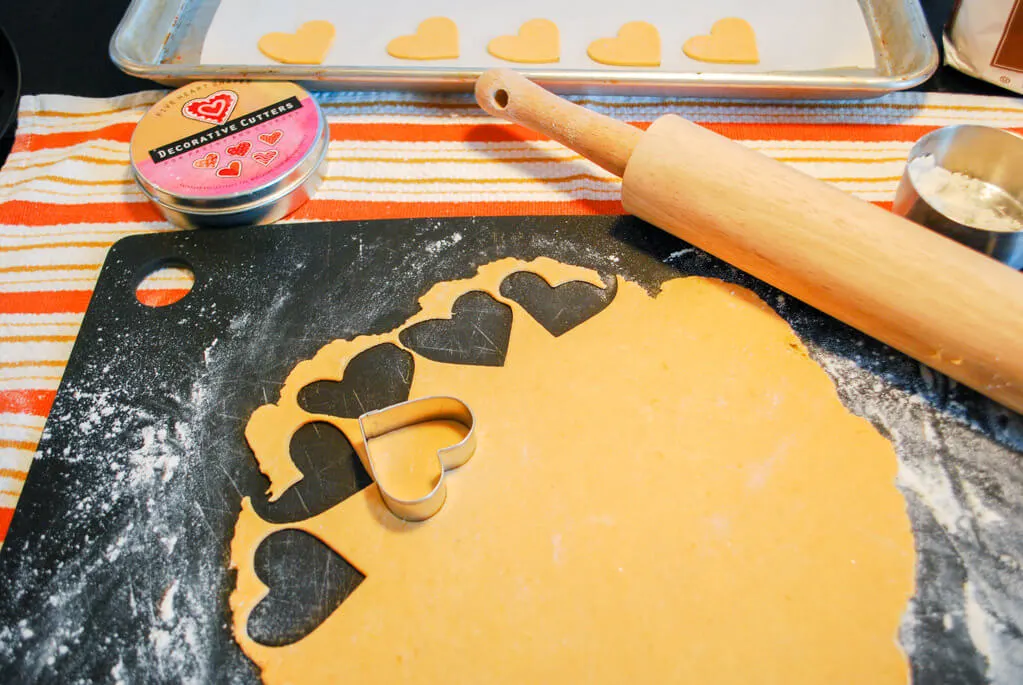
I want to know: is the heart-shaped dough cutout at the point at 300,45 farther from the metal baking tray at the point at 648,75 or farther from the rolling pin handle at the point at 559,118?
the rolling pin handle at the point at 559,118

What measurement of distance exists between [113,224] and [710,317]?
38.7 inches

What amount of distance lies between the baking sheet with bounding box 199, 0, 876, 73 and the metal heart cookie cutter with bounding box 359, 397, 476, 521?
2.27 feet

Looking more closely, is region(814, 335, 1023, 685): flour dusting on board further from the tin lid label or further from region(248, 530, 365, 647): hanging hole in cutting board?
the tin lid label

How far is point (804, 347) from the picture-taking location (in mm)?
1037

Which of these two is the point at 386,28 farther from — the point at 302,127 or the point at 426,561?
the point at 426,561

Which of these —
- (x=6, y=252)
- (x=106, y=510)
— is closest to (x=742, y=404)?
(x=106, y=510)

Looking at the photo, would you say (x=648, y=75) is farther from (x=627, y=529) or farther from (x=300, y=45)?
(x=627, y=529)

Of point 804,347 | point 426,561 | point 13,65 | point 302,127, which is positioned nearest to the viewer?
point 426,561

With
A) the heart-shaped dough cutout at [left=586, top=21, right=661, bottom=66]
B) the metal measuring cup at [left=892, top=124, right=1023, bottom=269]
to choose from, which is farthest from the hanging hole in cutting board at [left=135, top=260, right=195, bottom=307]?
the metal measuring cup at [left=892, top=124, right=1023, bottom=269]

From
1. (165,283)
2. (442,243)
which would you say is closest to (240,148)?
(165,283)

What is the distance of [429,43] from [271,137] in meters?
0.36

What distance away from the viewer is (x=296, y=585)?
0.90 meters

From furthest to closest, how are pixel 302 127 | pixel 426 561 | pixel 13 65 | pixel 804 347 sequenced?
pixel 13 65, pixel 302 127, pixel 804 347, pixel 426 561

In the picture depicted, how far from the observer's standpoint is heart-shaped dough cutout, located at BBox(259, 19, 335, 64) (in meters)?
1.41
